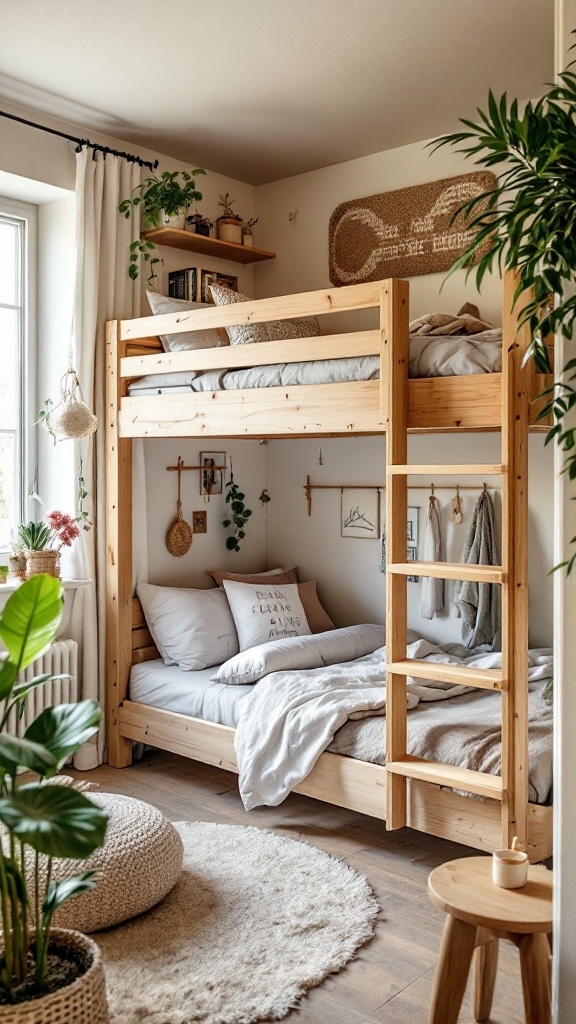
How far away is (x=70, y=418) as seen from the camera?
3789mm

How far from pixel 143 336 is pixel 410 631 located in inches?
74.0

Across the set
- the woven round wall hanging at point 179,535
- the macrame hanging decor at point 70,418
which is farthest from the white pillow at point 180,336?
the woven round wall hanging at point 179,535

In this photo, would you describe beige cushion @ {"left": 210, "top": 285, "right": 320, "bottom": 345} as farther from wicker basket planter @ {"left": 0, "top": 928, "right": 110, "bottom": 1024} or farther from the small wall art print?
wicker basket planter @ {"left": 0, "top": 928, "right": 110, "bottom": 1024}

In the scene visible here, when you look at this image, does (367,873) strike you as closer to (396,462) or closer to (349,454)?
(396,462)

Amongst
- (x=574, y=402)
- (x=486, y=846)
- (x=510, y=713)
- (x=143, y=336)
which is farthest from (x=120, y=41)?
(x=486, y=846)

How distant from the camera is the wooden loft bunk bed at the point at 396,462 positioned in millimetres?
2723

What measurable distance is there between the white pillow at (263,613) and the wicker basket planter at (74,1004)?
239 centimetres

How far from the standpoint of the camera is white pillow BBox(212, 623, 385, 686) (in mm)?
3721

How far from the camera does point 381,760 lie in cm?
311

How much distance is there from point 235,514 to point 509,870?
3.09 m

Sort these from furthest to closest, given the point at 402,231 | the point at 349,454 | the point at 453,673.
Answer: the point at 349,454, the point at 402,231, the point at 453,673

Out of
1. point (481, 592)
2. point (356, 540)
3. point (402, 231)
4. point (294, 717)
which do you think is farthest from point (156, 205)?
point (294, 717)

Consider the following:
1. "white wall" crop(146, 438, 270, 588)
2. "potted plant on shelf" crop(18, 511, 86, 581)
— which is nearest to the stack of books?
"white wall" crop(146, 438, 270, 588)

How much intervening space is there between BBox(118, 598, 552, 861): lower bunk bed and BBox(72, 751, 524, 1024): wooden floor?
16cm
